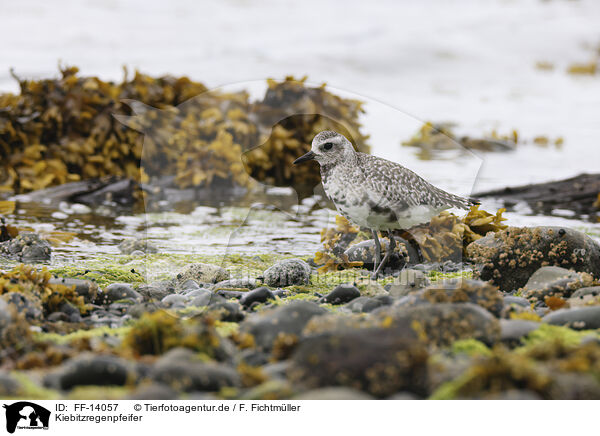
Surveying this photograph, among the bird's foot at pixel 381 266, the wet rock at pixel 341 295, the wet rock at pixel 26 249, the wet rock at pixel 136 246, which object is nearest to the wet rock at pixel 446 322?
the wet rock at pixel 341 295

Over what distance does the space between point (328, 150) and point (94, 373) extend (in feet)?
7.30

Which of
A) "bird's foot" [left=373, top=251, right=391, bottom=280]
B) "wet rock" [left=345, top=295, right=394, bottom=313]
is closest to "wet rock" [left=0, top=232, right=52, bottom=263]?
"bird's foot" [left=373, top=251, right=391, bottom=280]

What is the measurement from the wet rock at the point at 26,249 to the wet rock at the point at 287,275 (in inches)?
91.9

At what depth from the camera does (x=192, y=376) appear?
2844 mm

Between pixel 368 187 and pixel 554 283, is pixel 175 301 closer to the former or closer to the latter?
pixel 368 187

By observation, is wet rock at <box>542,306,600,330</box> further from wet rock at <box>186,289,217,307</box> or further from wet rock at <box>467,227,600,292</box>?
wet rock at <box>186,289,217,307</box>

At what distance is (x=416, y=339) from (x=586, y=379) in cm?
75

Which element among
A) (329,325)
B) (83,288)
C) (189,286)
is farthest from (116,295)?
(329,325)

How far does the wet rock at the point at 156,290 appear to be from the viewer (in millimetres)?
4691

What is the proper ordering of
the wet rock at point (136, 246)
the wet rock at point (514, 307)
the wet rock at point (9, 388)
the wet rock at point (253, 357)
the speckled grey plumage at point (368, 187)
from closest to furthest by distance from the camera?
the wet rock at point (9, 388), the wet rock at point (253, 357), the wet rock at point (514, 307), the speckled grey plumage at point (368, 187), the wet rock at point (136, 246)

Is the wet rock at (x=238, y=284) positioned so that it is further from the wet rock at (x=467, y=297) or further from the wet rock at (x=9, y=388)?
the wet rock at (x=9, y=388)
